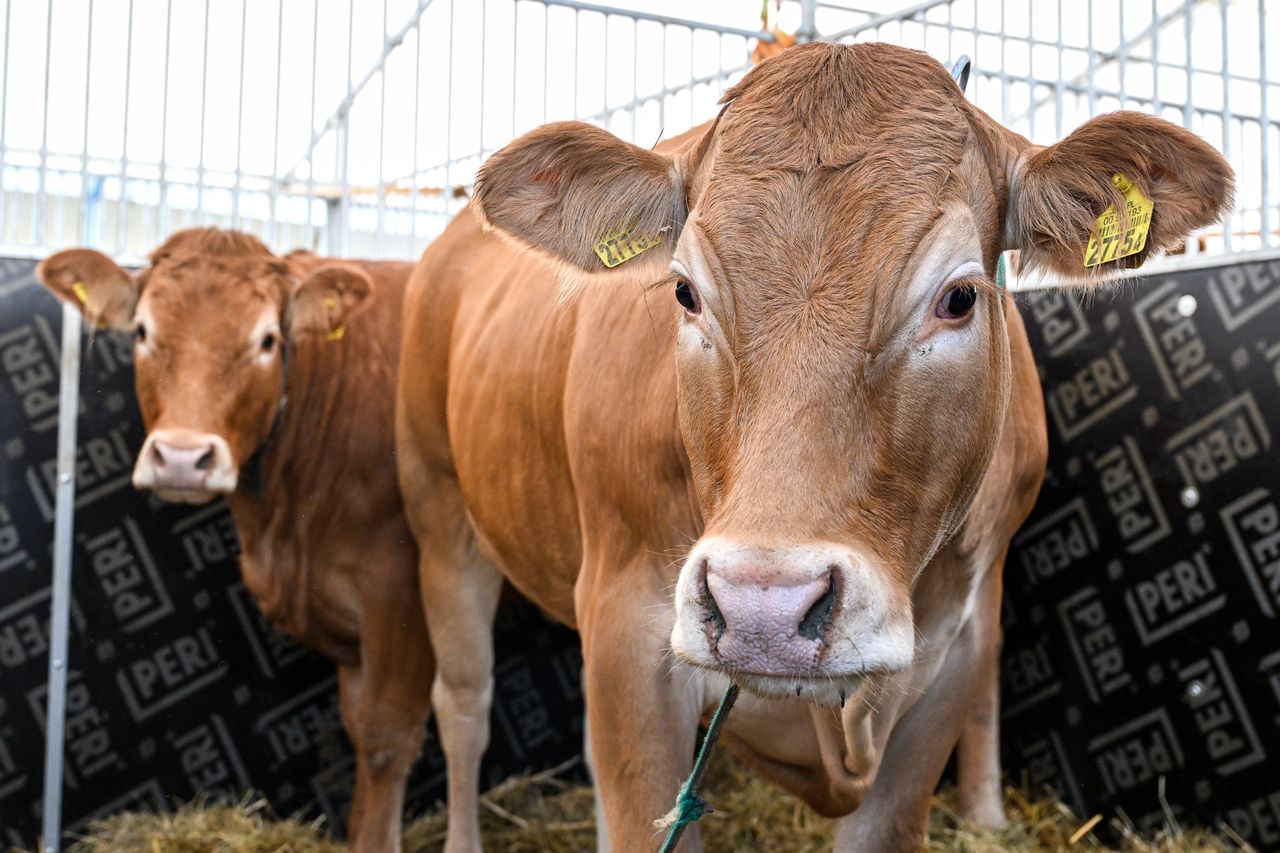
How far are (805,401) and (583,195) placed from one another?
817 mm

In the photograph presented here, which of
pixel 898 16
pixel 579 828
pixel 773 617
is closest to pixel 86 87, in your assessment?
pixel 898 16

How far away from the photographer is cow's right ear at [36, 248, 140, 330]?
4.79 meters

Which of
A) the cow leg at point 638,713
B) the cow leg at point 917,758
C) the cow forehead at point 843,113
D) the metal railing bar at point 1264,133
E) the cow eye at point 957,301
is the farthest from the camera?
the metal railing bar at point 1264,133

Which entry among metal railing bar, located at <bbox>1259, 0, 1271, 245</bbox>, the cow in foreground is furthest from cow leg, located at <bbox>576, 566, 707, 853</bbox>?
metal railing bar, located at <bbox>1259, 0, 1271, 245</bbox>

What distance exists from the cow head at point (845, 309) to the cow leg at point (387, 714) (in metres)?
2.84

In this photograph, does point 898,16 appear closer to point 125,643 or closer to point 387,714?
point 387,714

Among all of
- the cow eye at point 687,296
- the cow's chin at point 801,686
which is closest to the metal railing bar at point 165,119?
the cow eye at point 687,296

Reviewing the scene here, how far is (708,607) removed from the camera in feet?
6.13

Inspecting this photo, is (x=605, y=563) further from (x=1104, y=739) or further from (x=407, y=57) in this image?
(x=407, y=57)

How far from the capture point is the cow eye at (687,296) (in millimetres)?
2260

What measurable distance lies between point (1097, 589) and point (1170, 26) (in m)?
8.53

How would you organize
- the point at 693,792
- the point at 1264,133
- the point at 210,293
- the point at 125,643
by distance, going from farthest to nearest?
Result: the point at 125,643, the point at 210,293, the point at 1264,133, the point at 693,792

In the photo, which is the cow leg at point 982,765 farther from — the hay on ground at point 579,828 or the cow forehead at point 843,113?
the cow forehead at point 843,113

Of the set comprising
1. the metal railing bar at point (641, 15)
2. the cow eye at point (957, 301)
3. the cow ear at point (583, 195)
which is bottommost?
the cow eye at point (957, 301)
